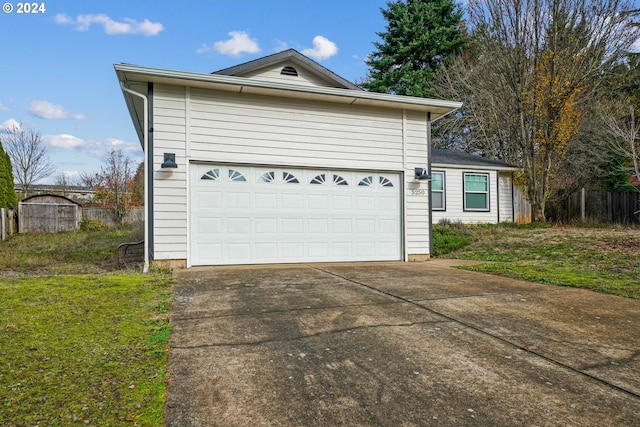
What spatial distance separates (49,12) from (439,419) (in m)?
9.99

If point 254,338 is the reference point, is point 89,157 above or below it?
above

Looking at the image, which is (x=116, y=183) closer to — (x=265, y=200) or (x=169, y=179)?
(x=169, y=179)

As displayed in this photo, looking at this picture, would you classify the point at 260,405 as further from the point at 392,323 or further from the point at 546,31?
the point at 546,31

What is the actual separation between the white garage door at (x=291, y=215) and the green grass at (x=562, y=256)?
7.09 ft

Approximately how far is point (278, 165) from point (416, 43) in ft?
62.5

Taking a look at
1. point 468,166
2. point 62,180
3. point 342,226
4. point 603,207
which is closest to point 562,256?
point 342,226

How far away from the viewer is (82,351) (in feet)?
8.63

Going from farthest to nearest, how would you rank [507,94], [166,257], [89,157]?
[89,157] < [507,94] < [166,257]

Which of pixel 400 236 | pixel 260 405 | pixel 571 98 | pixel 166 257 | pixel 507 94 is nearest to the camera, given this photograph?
pixel 260 405

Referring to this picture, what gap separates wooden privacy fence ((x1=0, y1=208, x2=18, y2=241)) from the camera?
511 inches

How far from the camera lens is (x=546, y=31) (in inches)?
552

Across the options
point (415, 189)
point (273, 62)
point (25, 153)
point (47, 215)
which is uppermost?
point (25, 153)

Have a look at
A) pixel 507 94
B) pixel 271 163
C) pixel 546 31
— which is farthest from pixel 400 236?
pixel 546 31

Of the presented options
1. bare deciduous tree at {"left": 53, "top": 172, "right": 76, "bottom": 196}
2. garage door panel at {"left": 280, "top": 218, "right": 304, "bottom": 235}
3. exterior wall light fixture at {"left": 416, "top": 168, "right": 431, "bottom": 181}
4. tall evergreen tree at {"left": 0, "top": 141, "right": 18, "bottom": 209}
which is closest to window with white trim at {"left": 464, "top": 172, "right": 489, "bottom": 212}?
exterior wall light fixture at {"left": 416, "top": 168, "right": 431, "bottom": 181}
